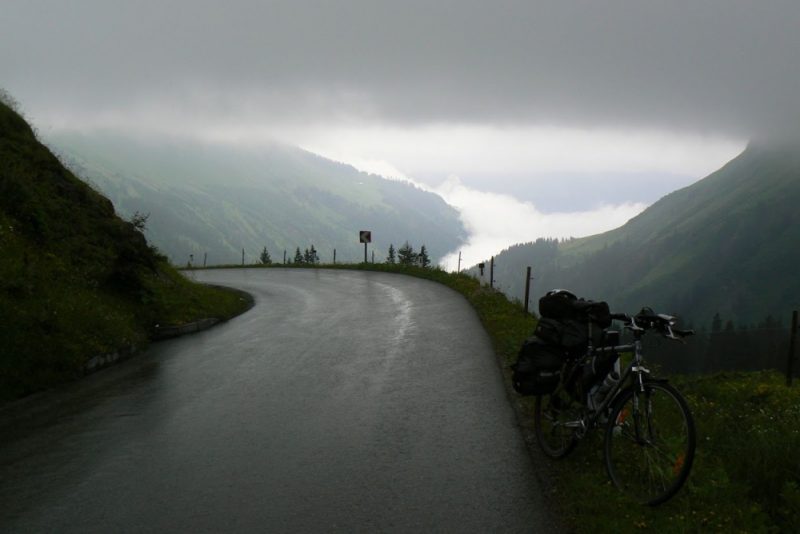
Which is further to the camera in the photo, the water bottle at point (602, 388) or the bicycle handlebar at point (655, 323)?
the water bottle at point (602, 388)

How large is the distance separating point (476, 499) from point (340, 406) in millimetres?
3060

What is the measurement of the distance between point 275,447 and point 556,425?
9.79 feet

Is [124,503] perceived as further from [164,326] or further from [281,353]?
[164,326]

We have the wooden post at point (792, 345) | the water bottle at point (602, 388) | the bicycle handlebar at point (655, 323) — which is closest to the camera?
the bicycle handlebar at point (655, 323)

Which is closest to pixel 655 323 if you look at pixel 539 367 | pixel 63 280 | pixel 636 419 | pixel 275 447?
pixel 636 419

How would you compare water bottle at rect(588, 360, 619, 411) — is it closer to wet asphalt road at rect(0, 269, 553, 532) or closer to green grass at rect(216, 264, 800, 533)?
green grass at rect(216, 264, 800, 533)

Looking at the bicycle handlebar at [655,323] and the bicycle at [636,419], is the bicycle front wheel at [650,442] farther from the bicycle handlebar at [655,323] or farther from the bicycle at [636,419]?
the bicycle handlebar at [655,323]

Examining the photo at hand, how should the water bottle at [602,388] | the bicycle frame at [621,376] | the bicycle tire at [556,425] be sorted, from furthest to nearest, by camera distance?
1. the bicycle tire at [556,425]
2. the water bottle at [602,388]
3. the bicycle frame at [621,376]

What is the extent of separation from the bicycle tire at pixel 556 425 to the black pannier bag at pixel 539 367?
228mm

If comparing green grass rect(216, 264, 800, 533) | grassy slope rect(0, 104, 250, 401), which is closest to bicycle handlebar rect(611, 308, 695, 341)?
green grass rect(216, 264, 800, 533)

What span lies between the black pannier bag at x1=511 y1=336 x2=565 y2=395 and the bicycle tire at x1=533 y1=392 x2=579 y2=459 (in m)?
0.23

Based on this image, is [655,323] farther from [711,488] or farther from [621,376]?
[711,488]

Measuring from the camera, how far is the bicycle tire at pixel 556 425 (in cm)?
576

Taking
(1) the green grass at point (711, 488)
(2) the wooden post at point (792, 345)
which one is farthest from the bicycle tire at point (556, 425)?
(2) the wooden post at point (792, 345)
